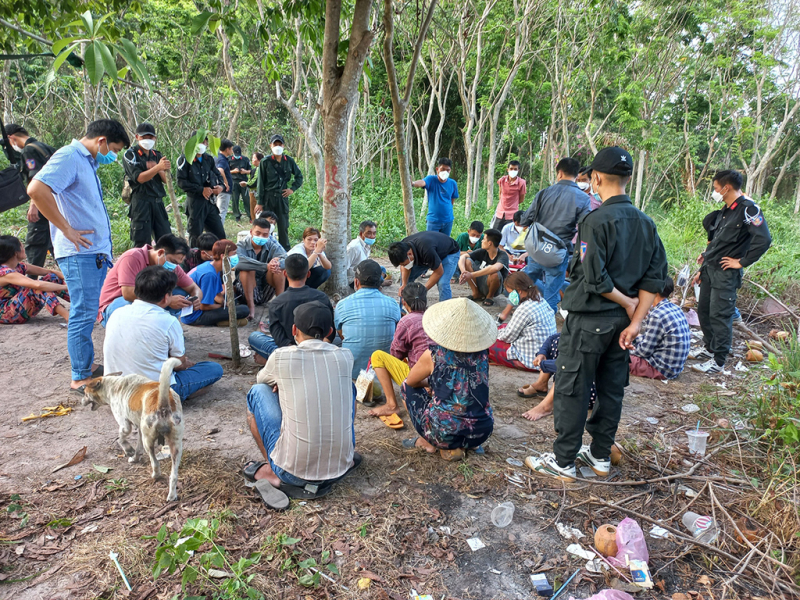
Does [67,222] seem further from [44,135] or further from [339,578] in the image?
[44,135]

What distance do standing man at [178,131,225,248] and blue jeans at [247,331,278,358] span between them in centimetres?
290

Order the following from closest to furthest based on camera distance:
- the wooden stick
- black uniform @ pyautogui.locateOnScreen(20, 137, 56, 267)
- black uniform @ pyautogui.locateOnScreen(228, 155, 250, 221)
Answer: the wooden stick → black uniform @ pyautogui.locateOnScreen(20, 137, 56, 267) → black uniform @ pyautogui.locateOnScreen(228, 155, 250, 221)

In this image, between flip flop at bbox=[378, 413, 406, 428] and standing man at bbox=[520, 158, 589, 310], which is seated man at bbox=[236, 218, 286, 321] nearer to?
flip flop at bbox=[378, 413, 406, 428]

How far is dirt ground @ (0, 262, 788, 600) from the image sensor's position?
8.05ft

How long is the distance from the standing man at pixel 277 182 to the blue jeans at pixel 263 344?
13.0ft

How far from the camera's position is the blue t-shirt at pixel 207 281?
586 cm

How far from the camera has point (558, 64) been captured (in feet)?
47.2

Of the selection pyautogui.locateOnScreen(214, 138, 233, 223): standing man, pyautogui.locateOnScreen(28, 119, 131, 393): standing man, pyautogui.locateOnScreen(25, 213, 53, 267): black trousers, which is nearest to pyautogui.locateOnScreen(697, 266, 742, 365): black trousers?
pyautogui.locateOnScreen(28, 119, 131, 393): standing man

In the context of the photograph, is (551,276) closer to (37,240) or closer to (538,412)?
(538,412)

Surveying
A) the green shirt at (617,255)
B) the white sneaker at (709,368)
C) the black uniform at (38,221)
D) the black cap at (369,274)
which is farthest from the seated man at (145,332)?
the white sneaker at (709,368)

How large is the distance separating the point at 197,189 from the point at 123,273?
3091mm

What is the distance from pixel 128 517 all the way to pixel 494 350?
12.2 feet

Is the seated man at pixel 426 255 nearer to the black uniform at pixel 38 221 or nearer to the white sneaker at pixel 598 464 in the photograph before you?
the white sneaker at pixel 598 464

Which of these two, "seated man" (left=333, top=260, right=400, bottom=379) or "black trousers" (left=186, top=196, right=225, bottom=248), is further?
"black trousers" (left=186, top=196, right=225, bottom=248)
